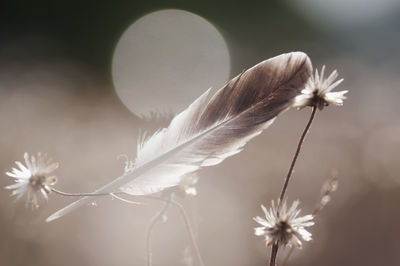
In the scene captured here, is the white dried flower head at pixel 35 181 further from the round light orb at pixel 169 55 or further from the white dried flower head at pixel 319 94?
the round light orb at pixel 169 55

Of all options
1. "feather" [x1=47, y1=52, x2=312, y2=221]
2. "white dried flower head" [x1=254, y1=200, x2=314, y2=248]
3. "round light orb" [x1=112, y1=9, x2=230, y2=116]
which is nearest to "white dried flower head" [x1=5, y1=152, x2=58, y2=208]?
"feather" [x1=47, y1=52, x2=312, y2=221]

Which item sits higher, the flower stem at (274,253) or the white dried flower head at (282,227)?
the white dried flower head at (282,227)

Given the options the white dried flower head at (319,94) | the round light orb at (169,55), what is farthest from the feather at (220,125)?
the round light orb at (169,55)

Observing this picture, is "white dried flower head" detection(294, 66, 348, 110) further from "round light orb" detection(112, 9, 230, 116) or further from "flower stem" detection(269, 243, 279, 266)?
"round light orb" detection(112, 9, 230, 116)

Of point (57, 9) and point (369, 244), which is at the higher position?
point (57, 9)

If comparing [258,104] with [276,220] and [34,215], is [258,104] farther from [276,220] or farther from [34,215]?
[34,215]

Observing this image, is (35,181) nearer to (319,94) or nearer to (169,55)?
(319,94)

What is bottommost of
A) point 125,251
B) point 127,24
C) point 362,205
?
point 125,251

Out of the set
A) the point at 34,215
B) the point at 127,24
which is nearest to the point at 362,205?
the point at 34,215
